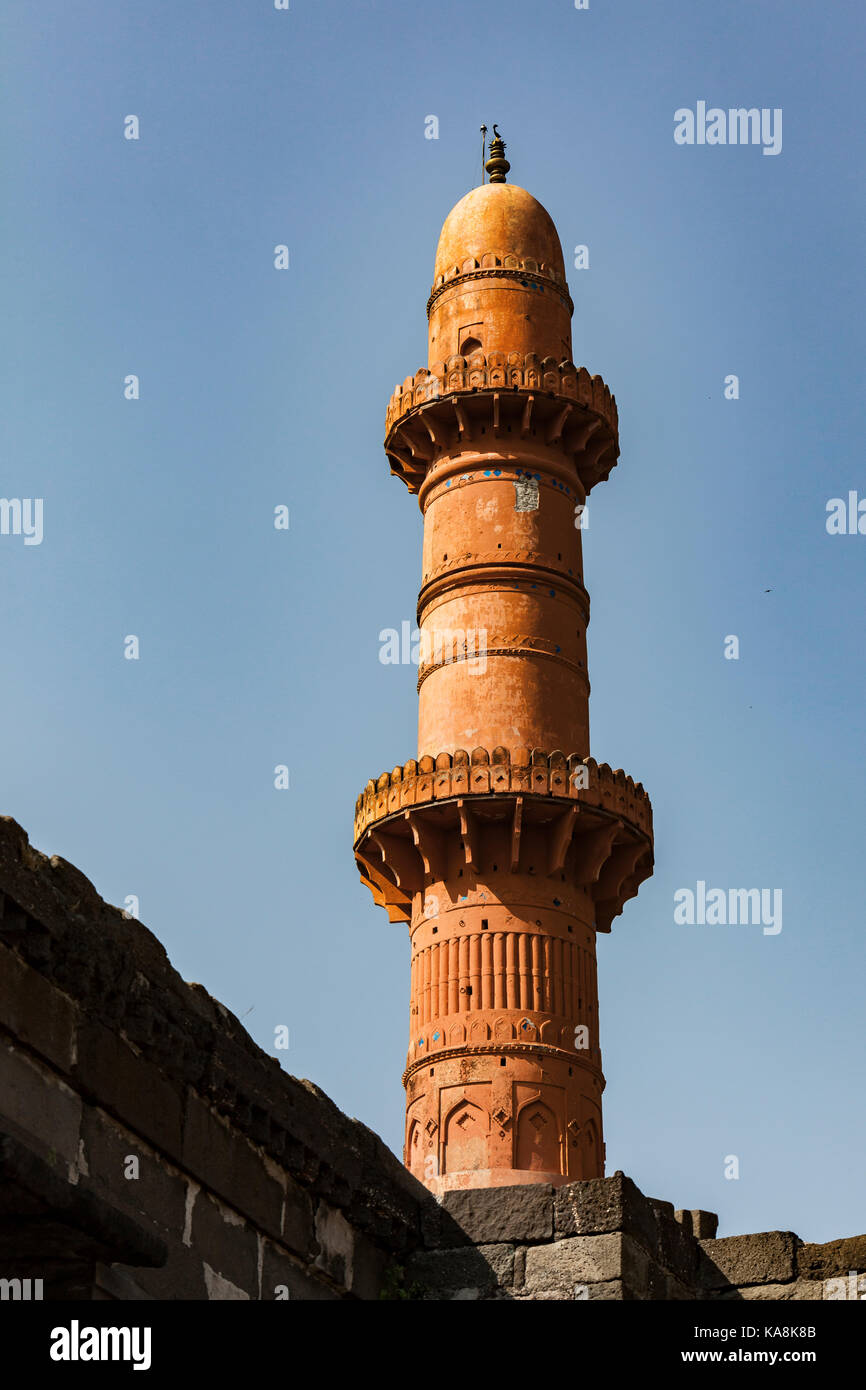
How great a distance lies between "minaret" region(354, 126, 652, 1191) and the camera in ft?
55.8

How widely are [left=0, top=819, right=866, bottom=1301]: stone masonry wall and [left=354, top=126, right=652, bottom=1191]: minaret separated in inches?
338

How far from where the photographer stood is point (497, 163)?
75.4ft

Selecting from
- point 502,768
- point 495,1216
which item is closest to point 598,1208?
point 495,1216

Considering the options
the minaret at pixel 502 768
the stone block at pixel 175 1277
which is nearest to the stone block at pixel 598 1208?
the stone block at pixel 175 1277

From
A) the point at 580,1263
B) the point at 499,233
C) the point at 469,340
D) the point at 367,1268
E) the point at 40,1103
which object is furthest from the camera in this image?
the point at 499,233

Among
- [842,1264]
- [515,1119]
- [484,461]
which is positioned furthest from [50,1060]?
[484,461]

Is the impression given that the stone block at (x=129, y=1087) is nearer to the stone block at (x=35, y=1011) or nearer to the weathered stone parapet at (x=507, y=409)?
the stone block at (x=35, y=1011)

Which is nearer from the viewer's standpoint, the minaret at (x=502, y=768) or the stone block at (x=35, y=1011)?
the stone block at (x=35, y=1011)

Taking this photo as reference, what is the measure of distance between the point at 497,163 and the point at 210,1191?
18899 mm

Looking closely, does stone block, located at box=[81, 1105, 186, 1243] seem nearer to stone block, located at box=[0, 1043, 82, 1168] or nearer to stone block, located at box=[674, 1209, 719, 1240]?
stone block, located at box=[0, 1043, 82, 1168]

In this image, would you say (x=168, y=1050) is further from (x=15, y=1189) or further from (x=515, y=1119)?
(x=515, y=1119)

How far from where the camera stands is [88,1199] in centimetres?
482

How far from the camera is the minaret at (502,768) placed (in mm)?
17000

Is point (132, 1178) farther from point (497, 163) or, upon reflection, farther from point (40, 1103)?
point (497, 163)
